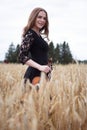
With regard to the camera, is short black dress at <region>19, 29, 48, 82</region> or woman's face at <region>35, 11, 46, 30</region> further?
A: woman's face at <region>35, 11, 46, 30</region>

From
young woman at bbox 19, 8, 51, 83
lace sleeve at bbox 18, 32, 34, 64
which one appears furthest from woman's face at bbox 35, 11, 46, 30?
lace sleeve at bbox 18, 32, 34, 64

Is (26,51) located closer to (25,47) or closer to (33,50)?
(25,47)

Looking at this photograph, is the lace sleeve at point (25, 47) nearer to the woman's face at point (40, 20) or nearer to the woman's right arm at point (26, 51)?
the woman's right arm at point (26, 51)

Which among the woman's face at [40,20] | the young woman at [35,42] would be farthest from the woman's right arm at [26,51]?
the woman's face at [40,20]

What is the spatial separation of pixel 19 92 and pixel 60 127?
300 mm

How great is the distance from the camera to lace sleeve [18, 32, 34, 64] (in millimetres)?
3088

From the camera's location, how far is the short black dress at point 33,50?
314 centimetres

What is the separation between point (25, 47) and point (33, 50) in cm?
16

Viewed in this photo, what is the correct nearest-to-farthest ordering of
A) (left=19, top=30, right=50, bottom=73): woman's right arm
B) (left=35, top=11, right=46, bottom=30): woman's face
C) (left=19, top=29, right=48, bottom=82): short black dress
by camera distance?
1. (left=19, top=30, right=50, bottom=73): woman's right arm
2. (left=19, top=29, right=48, bottom=82): short black dress
3. (left=35, top=11, right=46, bottom=30): woman's face

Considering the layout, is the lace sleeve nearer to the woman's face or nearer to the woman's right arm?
the woman's right arm

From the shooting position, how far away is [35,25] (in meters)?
3.30

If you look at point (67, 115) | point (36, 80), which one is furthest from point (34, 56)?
point (67, 115)

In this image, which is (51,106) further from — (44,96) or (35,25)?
(35,25)

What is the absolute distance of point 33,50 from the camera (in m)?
3.29
